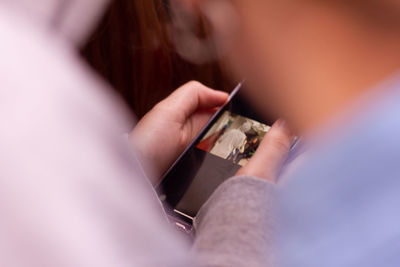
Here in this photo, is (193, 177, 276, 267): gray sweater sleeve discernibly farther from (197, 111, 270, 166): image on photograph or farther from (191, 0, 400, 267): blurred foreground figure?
(197, 111, 270, 166): image on photograph

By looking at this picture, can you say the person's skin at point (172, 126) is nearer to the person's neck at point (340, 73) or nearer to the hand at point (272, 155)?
the hand at point (272, 155)

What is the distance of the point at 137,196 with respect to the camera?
40 cm

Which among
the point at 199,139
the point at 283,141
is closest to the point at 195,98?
the point at 199,139

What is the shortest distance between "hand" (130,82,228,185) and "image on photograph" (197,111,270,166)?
5 centimetres

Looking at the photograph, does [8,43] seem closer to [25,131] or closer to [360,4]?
[25,131]

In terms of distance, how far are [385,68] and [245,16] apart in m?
0.14

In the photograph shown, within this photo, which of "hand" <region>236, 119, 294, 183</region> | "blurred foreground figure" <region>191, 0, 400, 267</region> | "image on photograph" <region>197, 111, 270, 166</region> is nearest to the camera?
"blurred foreground figure" <region>191, 0, 400, 267</region>

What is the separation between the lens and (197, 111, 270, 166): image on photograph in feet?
1.97

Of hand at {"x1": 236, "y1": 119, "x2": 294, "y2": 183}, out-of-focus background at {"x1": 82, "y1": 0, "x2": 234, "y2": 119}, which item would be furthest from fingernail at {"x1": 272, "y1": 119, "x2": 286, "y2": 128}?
out-of-focus background at {"x1": 82, "y1": 0, "x2": 234, "y2": 119}

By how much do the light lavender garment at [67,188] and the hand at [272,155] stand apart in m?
0.05

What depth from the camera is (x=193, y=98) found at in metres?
0.68

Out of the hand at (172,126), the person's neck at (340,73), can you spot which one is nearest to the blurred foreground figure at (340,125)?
the person's neck at (340,73)

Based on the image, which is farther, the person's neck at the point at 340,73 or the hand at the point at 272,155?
the hand at the point at 272,155

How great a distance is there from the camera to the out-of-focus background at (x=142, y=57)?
2.06 ft
